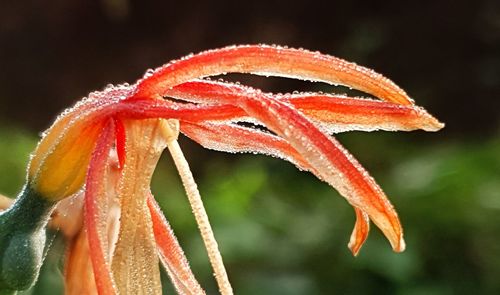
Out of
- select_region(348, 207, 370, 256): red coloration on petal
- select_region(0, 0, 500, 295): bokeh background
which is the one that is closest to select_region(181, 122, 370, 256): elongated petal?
select_region(348, 207, 370, 256): red coloration on petal

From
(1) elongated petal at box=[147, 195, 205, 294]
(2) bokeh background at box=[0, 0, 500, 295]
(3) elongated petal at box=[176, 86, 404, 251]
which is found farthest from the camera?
(2) bokeh background at box=[0, 0, 500, 295]

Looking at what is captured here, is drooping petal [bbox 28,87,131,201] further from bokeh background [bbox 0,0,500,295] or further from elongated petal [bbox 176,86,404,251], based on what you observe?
bokeh background [bbox 0,0,500,295]

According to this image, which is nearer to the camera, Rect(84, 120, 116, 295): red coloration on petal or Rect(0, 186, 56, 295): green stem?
Rect(84, 120, 116, 295): red coloration on petal

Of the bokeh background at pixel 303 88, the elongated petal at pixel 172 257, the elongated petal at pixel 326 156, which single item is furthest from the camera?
the bokeh background at pixel 303 88

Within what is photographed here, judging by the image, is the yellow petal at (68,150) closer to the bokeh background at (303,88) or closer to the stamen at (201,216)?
the stamen at (201,216)

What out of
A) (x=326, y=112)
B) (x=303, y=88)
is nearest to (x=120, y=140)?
(x=326, y=112)

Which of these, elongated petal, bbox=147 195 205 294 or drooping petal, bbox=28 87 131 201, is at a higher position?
drooping petal, bbox=28 87 131 201

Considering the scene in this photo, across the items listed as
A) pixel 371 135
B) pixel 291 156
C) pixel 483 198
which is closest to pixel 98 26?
pixel 371 135

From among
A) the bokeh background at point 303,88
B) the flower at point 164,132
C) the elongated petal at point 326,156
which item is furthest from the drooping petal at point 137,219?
the bokeh background at point 303,88
